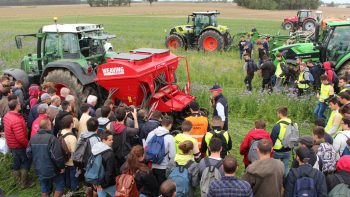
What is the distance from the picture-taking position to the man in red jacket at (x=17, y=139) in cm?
611

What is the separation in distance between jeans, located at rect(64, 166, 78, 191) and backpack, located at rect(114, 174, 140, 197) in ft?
4.44

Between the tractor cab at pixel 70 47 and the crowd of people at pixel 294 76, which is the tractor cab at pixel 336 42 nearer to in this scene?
the crowd of people at pixel 294 76

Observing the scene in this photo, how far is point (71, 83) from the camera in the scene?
8.53 m

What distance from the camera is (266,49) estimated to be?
16.3 metres

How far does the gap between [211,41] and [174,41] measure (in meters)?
2.17

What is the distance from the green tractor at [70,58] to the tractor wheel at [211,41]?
10444mm

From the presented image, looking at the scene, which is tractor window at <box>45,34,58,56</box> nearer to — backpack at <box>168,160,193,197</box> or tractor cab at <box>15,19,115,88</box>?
tractor cab at <box>15,19,115,88</box>

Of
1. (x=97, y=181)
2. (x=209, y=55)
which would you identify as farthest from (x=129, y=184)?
(x=209, y=55)

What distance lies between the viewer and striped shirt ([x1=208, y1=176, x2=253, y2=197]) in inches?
158

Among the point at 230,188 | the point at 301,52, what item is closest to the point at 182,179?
the point at 230,188

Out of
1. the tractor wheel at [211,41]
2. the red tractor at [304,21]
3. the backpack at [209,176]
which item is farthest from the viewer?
the red tractor at [304,21]

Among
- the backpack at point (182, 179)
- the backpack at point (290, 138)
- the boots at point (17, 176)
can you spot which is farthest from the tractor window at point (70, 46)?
the backpack at point (290, 138)

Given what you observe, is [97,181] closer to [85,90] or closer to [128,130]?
[128,130]

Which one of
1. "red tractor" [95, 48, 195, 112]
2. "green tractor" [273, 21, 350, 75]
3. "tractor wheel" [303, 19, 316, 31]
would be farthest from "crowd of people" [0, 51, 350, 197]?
"tractor wheel" [303, 19, 316, 31]
